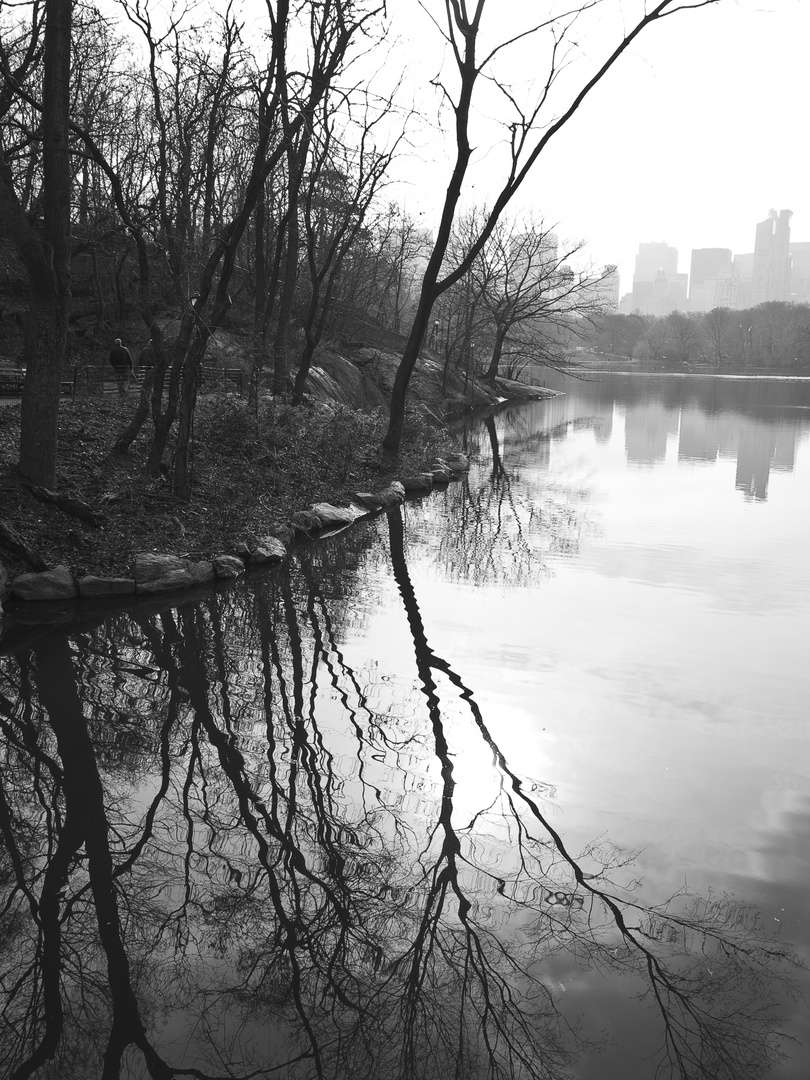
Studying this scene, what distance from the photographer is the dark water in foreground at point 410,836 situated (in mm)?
3336

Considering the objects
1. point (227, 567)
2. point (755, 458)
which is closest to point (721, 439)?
point (755, 458)

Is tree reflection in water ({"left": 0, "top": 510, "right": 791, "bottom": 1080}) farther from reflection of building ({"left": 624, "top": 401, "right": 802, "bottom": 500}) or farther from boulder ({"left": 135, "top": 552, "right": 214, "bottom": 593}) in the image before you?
reflection of building ({"left": 624, "top": 401, "right": 802, "bottom": 500})

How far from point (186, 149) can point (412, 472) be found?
298 inches

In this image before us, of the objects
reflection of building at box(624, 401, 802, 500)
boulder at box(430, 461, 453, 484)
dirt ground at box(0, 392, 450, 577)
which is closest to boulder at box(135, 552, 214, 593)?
dirt ground at box(0, 392, 450, 577)

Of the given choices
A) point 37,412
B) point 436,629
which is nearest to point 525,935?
point 436,629

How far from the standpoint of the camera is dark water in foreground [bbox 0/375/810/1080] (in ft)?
10.9

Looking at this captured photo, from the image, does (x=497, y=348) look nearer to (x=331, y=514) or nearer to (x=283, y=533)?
(x=331, y=514)

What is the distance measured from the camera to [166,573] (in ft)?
30.5

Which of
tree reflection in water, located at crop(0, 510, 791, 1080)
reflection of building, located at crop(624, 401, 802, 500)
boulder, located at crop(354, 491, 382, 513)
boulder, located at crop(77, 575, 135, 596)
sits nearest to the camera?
tree reflection in water, located at crop(0, 510, 791, 1080)

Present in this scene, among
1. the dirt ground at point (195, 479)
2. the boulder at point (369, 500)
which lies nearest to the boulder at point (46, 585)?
the dirt ground at point (195, 479)

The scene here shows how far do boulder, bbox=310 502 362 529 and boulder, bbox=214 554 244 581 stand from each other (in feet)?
9.40

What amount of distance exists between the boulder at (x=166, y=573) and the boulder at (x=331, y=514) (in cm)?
342

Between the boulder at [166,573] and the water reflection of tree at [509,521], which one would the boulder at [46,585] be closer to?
the boulder at [166,573]

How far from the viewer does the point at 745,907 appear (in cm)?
412
